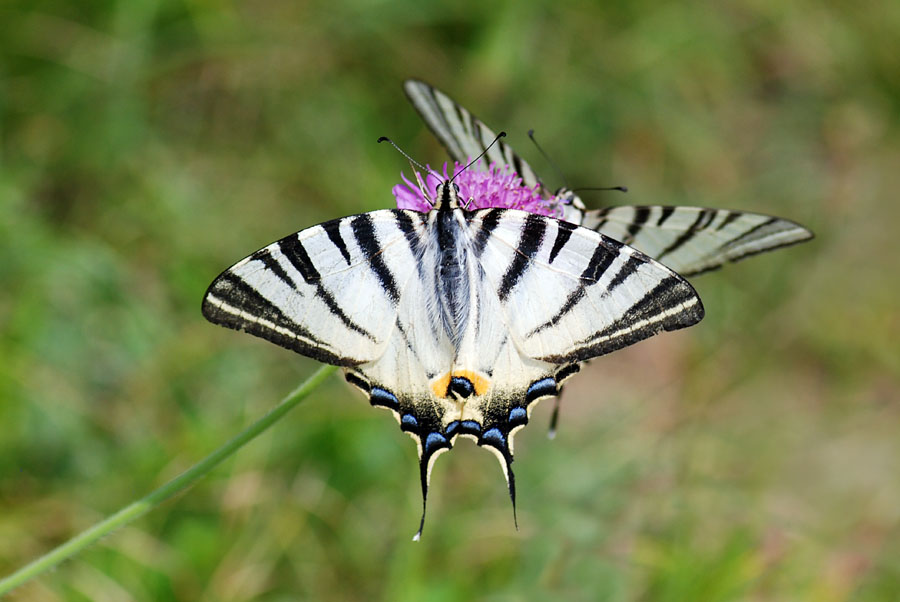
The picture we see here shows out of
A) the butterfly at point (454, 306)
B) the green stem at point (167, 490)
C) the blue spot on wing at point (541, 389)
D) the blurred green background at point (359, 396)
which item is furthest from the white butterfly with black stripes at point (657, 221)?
the blurred green background at point (359, 396)

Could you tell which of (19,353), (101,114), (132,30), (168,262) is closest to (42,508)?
(19,353)

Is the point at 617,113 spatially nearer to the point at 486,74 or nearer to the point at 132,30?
the point at 486,74

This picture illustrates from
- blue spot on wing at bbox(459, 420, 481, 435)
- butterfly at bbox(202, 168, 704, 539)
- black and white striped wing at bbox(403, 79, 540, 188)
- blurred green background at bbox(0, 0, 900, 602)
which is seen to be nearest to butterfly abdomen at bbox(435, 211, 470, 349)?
butterfly at bbox(202, 168, 704, 539)

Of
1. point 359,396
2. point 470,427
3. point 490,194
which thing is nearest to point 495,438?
point 470,427

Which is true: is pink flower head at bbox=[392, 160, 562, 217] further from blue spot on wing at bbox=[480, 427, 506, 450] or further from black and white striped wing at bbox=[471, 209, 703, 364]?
blue spot on wing at bbox=[480, 427, 506, 450]

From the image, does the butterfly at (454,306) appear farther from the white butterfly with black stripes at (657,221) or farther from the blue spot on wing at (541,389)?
the white butterfly with black stripes at (657,221)

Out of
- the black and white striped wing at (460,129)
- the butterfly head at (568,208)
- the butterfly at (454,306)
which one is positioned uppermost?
the black and white striped wing at (460,129)
